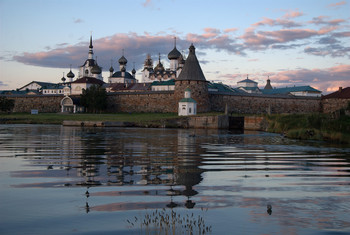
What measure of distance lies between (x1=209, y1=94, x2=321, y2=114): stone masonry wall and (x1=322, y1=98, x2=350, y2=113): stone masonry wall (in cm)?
80

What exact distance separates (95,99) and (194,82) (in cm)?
1374

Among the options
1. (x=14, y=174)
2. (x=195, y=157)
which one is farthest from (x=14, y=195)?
(x=195, y=157)

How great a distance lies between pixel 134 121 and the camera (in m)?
35.4

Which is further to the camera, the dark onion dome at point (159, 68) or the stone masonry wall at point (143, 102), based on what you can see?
the dark onion dome at point (159, 68)

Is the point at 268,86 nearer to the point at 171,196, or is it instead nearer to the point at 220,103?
the point at 220,103

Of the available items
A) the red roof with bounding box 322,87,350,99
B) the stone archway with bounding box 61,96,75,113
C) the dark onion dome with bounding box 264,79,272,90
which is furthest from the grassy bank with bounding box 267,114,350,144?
the dark onion dome with bounding box 264,79,272,90

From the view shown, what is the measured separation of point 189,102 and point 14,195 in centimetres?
3554

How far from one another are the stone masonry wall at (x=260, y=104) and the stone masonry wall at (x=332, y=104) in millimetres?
799

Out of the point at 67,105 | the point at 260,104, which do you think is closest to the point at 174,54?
the point at 67,105

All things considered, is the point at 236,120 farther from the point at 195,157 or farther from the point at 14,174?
A: the point at 14,174

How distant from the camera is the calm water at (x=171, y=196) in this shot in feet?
17.6

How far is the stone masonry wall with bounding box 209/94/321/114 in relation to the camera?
49438 millimetres

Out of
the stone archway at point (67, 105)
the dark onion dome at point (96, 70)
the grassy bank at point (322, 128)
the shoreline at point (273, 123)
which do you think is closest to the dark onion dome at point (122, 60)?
the dark onion dome at point (96, 70)

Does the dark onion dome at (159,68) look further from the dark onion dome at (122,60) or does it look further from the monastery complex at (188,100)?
the monastery complex at (188,100)
